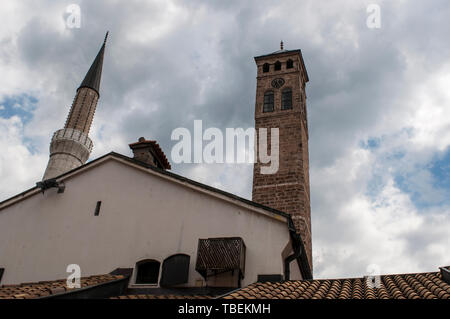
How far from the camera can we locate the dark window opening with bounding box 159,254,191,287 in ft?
32.3

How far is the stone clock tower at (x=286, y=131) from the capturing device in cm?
2041

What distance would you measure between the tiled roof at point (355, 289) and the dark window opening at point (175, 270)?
6.80 ft

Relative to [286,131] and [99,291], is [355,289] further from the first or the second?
[286,131]

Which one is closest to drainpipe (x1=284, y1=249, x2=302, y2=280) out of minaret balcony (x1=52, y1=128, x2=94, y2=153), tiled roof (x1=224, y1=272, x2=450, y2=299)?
tiled roof (x1=224, y1=272, x2=450, y2=299)

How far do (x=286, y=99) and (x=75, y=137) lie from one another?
43.1 ft

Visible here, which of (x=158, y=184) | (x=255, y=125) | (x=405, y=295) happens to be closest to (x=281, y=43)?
(x=255, y=125)

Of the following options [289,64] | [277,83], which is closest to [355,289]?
[277,83]

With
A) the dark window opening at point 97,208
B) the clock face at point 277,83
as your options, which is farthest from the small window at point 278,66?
the dark window opening at point 97,208

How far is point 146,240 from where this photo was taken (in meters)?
10.8

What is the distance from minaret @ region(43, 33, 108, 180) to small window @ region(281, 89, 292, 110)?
1238cm

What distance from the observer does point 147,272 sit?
1043cm

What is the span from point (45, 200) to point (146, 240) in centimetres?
403
